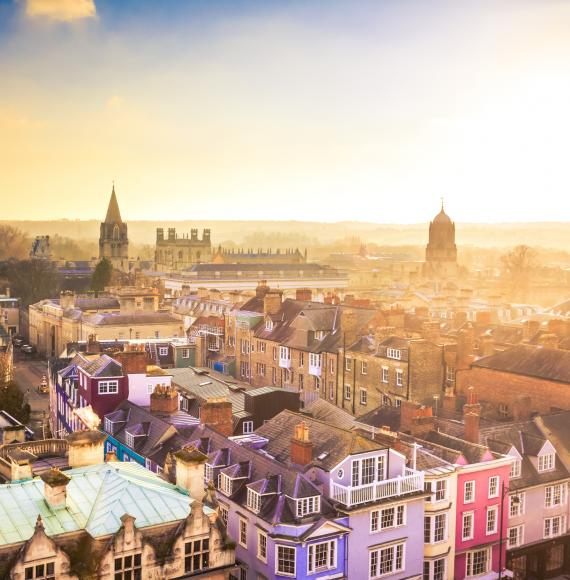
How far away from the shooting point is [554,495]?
35969 millimetres

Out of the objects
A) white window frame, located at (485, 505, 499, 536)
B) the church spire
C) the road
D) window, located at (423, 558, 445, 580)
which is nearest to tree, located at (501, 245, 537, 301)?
the road

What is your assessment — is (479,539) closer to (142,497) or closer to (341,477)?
(341,477)

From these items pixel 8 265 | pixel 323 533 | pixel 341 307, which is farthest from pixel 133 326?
pixel 8 265

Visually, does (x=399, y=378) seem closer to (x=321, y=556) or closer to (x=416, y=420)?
(x=416, y=420)

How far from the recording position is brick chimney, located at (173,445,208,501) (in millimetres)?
24922

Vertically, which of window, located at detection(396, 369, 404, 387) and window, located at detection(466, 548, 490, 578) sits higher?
window, located at detection(396, 369, 404, 387)

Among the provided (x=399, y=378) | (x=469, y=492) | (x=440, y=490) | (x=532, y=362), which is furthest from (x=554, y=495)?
(x=399, y=378)

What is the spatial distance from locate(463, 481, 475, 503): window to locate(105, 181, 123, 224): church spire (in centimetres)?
17404

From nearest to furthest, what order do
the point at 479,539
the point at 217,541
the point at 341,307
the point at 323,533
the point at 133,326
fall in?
the point at 217,541 → the point at 323,533 → the point at 479,539 → the point at 341,307 → the point at 133,326

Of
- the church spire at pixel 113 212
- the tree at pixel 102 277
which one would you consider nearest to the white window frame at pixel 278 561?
the tree at pixel 102 277

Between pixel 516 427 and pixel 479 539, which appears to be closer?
pixel 479 539

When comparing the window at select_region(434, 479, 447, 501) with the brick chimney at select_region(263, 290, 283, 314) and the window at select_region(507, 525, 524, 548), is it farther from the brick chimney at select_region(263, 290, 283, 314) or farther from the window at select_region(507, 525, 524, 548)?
the brick chimney at select_region(263, 290, 283, 314)

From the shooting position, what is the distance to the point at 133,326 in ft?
257

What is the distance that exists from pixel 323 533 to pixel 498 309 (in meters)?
67.9
